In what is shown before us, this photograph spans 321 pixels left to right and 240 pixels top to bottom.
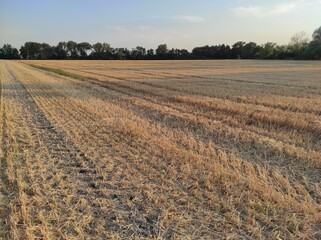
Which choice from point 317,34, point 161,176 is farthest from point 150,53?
point 161,176

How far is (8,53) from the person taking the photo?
114m

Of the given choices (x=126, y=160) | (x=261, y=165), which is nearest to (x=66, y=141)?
(x=126, y=160)

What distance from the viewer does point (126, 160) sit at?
6.34 meters

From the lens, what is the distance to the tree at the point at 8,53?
114 metres

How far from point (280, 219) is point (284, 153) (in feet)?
9.90

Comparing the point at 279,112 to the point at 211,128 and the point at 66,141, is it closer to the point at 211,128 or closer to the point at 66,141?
the point at 211,128

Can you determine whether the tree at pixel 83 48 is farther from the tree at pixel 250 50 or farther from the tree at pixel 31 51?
the tree at pixel 250 50

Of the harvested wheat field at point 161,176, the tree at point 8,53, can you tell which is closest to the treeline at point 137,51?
the tree at point 8,53

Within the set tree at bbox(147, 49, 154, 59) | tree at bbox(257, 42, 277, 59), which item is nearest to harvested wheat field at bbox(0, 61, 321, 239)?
tree at bbox(257, 42, 277, 59)

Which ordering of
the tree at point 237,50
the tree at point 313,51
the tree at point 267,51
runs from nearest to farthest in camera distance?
the tree at point 313,51
the tree at point 267,51
the tree at point 237,50

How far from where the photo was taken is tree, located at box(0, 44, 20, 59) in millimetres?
113812

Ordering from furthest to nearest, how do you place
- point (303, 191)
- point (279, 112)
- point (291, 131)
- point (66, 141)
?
point (279, 112), point (291, 131), point (66, 141), point (303, 191)

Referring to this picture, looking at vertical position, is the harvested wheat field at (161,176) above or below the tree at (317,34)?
below

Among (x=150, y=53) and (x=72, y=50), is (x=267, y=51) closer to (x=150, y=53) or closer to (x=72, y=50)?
(x=150, y=53)
